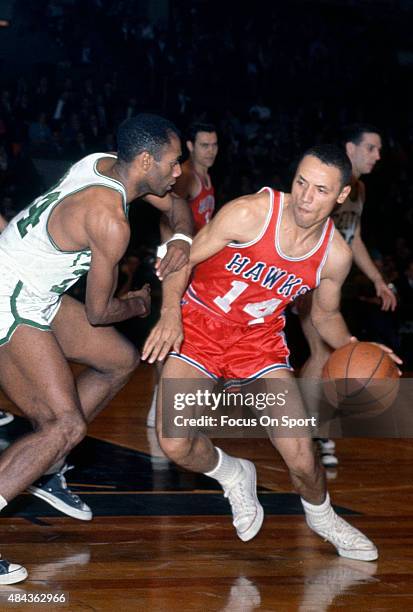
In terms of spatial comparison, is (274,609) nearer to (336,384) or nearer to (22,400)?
(22,400)

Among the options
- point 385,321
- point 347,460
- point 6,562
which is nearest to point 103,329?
A: point 6,562

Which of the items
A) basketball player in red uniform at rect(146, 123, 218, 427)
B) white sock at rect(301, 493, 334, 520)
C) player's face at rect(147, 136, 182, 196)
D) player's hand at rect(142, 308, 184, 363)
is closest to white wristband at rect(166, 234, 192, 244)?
player's face at rect(147, 136, 182, 196)

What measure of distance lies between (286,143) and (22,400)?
37.7ft

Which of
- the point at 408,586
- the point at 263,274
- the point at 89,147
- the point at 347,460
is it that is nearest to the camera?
the point at 408,586

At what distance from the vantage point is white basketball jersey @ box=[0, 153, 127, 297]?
354cm

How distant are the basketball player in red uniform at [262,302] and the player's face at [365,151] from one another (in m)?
1.87

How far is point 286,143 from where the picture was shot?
1455 centimetres

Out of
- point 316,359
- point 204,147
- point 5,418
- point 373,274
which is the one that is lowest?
point 5,418

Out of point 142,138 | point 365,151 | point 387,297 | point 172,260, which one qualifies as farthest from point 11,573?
point 365,151

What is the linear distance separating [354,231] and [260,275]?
91.2 inches

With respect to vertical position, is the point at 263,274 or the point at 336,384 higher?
the point at 263,274

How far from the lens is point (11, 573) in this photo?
324 cm

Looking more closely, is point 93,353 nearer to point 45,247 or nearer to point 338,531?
point 45,247

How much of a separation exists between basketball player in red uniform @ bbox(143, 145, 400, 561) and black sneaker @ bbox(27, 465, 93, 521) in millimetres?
514
